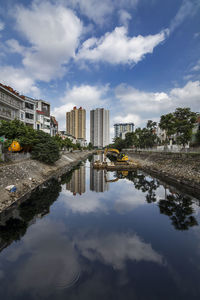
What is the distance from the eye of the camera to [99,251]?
29.4ft

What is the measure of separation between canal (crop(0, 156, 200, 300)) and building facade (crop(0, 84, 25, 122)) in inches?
1136

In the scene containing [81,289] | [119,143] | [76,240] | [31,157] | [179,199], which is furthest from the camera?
[119,143]

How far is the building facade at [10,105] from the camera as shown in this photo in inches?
1347

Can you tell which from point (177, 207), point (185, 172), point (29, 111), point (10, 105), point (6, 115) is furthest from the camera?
point (29, 111)

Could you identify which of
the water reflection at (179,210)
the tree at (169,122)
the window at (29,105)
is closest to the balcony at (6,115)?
the window at (29,105)

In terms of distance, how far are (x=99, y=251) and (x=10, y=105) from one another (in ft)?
133

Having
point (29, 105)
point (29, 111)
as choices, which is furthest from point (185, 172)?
point (29, 105)

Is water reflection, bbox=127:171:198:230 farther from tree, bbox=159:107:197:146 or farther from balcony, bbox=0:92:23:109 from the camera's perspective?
balcony, bbox=0:92:23:109

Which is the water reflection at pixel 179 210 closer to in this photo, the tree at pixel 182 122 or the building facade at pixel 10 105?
the tree at pixel 182 122

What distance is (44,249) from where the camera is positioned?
8.89m

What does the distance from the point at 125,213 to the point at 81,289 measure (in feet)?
30.2

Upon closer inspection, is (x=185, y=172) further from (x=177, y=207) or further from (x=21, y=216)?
(x=21, y=216)

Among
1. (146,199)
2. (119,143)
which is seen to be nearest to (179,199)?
(146,199)

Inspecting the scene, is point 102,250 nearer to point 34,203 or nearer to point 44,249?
point 44,249
